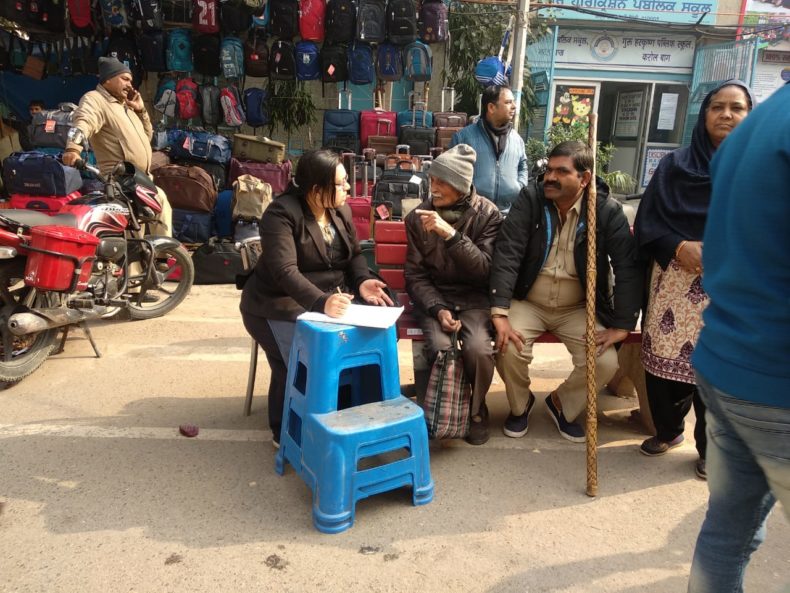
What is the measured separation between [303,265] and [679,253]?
68.3 inches

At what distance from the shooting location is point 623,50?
11.1m

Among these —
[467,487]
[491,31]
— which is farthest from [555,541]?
[491,31]

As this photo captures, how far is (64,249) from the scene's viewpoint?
354 centimetres

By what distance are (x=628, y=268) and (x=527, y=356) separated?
673mm

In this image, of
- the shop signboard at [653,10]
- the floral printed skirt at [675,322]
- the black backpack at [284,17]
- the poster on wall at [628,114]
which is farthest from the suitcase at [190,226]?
the poster on wall at [628,114]

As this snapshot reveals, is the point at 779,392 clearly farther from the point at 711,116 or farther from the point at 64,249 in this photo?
the point at 64,249

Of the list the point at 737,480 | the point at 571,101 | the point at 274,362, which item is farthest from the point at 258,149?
the point at 737,480

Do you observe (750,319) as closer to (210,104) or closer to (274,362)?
(274,362)

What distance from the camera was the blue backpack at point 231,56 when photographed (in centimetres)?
816

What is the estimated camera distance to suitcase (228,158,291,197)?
7.50 meters

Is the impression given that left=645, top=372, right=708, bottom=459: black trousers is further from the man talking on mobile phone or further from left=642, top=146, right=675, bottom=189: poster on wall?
left=642, top=146, right=675, bottom=189: poster on wall

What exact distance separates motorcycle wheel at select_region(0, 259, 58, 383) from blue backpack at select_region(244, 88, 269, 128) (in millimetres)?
5361

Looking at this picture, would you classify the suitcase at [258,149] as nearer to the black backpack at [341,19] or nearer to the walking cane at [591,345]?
the black backpack at [341,19]

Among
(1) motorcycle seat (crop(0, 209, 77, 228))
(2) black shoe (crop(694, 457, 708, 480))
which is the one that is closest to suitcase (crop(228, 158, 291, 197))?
(1) motorcycle seat (crop(0, 209, 77, 228))
